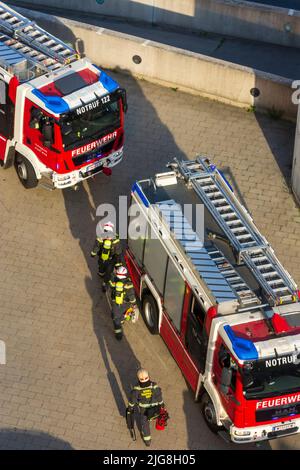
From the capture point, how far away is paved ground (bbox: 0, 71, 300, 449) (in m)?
15.9

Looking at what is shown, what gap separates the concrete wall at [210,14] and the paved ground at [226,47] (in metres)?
0.20

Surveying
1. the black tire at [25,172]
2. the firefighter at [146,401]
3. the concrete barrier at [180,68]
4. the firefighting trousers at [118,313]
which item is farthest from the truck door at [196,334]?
the concrete barrier at [180,68]

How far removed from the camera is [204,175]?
17078 mm

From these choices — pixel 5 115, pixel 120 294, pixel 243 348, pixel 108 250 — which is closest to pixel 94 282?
pixel 108 250

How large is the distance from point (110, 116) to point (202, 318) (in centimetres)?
579

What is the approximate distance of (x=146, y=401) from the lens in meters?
15.2

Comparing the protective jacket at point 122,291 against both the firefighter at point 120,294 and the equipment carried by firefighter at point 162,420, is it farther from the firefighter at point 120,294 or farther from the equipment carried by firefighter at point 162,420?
the equipment carried by firefighter at point 162,420

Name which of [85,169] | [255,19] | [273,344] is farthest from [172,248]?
[255,19]

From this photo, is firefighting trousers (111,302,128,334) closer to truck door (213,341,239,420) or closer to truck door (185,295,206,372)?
truck door (185,295,206,372)

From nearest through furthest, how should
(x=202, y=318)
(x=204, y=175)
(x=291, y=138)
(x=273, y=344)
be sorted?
(x=273, y=344) < (x=202, y=318) < (x=204, y=175) < (x=291, y=138)

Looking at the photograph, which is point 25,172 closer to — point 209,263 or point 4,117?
point 4,117

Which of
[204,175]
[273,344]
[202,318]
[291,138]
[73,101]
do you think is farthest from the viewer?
[291,138]

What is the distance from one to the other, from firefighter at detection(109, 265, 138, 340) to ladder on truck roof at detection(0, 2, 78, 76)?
16.0 feet
